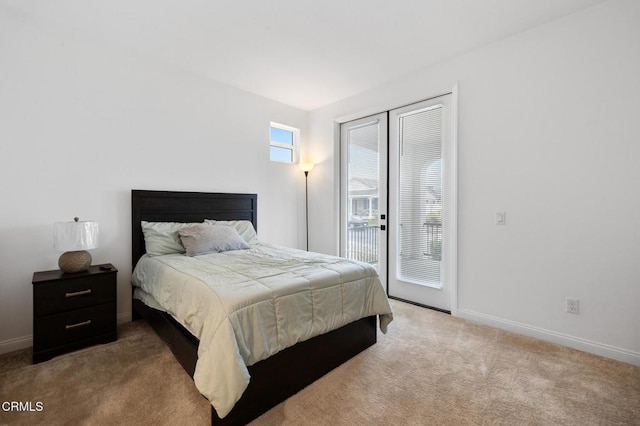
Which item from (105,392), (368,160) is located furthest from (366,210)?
(105,392)

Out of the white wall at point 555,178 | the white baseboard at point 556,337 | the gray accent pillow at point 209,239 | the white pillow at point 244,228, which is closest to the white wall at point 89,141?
the white pillow at point 244,228

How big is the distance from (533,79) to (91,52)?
3.93 m

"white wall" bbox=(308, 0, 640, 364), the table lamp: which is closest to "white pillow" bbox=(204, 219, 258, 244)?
the table lamp

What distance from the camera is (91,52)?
8.73 ft

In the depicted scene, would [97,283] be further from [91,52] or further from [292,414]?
[91,52]

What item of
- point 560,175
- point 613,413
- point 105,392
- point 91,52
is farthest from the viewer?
point 91,52

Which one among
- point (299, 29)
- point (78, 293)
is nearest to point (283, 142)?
point (299, 29)

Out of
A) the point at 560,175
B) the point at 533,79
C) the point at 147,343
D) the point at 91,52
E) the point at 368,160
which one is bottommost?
the point at 147,343

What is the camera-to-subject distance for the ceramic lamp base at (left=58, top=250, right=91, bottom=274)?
7.46ft

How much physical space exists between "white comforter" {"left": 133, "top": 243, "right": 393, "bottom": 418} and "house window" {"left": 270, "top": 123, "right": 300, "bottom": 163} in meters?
2.07

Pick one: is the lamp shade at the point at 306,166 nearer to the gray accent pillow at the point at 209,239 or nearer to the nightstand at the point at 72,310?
the gray accent pillow at the point at 209,239

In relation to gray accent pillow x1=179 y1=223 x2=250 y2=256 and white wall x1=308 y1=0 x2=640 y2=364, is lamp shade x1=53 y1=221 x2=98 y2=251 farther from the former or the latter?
white wall x1=308 y1=0 x2=640 y2=364

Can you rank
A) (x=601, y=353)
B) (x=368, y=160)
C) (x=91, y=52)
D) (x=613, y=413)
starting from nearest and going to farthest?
(x=613, y=413)
(x=601, y=353)
(x=91, y=52)
(x=368, y=160)

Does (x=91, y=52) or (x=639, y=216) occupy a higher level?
(x=91, y=52)
